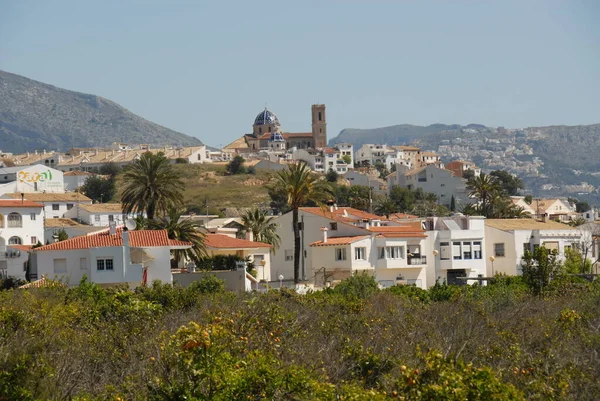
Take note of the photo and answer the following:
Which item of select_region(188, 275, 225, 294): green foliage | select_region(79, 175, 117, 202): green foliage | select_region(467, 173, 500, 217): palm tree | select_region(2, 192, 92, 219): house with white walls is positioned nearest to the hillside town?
select_region(188, 275, 225, 294): green foliage

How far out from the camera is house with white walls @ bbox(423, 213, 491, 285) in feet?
238

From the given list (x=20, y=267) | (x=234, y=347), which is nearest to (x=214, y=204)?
(x=20, y=267)

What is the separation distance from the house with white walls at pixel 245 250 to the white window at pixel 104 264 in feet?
34.1

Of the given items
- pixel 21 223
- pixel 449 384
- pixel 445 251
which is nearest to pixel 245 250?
pixel 445 251

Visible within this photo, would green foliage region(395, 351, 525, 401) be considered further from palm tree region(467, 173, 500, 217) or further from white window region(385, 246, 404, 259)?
palm tree region(467, 173, 500, 217)

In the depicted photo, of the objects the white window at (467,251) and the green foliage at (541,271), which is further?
the white window at (467,251)

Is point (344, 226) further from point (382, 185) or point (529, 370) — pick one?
point (382, 185)

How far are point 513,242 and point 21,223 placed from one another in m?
36.9

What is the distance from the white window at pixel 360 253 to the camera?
223 feet

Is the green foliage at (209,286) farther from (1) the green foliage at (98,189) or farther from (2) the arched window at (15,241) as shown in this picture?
(1) the green foliage at (98,189)

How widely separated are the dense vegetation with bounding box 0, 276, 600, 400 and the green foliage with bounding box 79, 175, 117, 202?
106 metres

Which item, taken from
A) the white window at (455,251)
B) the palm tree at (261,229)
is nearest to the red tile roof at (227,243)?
the palm tree at (261,229)

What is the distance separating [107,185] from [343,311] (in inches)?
4706

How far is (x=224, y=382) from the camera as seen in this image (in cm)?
2183
